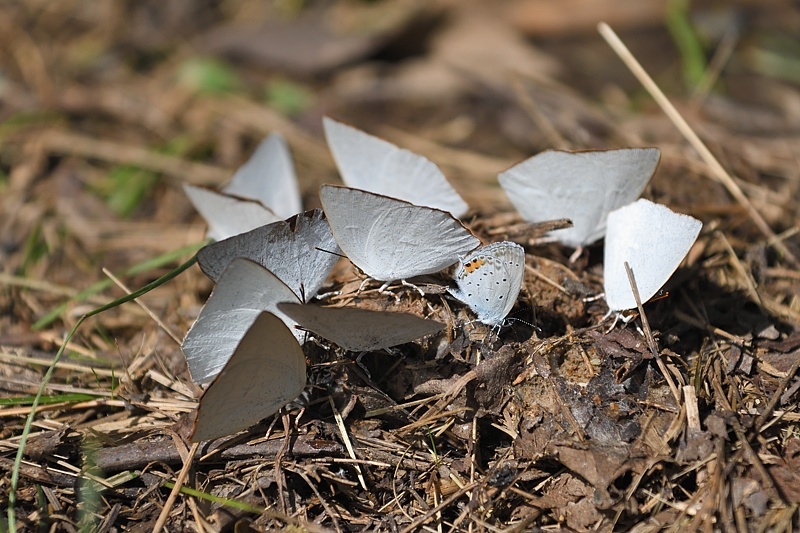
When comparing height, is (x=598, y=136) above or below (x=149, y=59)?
below

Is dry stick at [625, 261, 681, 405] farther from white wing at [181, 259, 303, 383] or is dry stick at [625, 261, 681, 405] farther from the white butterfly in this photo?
the white butterfly

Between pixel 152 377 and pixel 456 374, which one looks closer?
pixel 456 374

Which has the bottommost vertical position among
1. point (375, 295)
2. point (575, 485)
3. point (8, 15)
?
point (575, 485)

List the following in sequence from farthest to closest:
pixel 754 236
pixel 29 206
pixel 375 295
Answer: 1. pixel 29 206
2. pixel 754 236
3. pixel 375 295

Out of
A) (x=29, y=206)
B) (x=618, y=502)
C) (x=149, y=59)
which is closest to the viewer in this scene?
(x=618, y=502)

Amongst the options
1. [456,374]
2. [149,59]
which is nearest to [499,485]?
[456,374]

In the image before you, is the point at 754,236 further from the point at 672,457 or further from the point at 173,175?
the point at 173,175

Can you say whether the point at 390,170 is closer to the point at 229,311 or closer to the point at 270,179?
the point at 270,179
